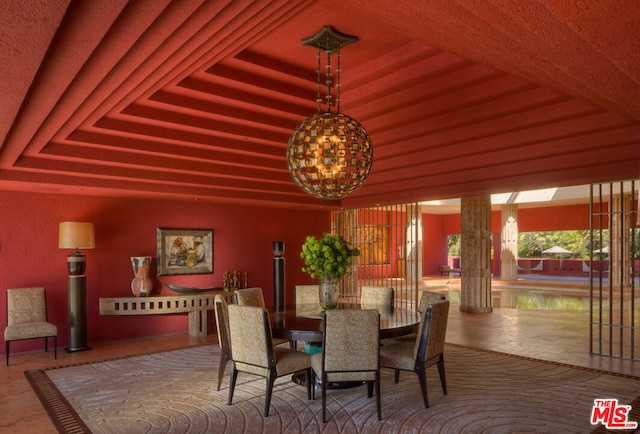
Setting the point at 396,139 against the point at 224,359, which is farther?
the point at 396,139

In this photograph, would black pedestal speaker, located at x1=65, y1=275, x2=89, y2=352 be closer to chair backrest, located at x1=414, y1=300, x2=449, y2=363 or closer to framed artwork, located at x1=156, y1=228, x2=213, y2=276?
framed artwork, located at x1=156, y1=228, x2=213, y2=276

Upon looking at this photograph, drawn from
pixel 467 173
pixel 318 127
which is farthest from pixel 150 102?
pixel 467 173

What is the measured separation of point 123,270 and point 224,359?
3.49 metres

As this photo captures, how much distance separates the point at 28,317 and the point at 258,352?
395cm

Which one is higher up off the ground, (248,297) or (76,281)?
(76,281)

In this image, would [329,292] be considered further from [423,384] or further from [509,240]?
[509,240]

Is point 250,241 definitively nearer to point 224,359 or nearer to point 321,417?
point 224,359

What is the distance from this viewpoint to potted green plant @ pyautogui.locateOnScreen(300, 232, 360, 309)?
4.49 metres

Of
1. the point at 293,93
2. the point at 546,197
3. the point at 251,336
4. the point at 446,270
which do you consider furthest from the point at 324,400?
the point at 446,270

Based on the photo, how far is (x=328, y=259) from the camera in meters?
4.48

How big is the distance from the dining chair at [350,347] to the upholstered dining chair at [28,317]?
4097 mm

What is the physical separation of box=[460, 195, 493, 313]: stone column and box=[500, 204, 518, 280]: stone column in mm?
7740

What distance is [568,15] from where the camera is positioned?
1784 mm

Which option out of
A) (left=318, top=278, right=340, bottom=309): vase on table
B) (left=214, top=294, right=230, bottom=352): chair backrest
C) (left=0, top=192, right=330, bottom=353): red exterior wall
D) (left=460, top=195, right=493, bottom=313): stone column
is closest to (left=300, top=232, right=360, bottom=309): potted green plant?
(left=318, top=278, right=340, bottom=309): vase on table
